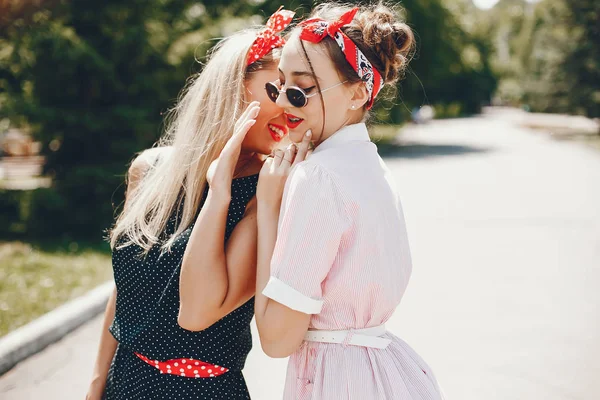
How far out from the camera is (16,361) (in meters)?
4.16

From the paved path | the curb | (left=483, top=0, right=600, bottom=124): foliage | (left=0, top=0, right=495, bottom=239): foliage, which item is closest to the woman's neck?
the paved path

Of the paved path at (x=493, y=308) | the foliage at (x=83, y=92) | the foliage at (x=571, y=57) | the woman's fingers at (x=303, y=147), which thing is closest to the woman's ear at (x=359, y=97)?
the woman's fingers at (x=303, y=147)

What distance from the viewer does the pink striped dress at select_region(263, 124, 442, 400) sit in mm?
1409

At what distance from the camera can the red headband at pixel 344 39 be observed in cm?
157

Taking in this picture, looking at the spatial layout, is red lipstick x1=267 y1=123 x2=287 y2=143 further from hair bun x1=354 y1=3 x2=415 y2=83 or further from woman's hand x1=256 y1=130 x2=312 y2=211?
hair bun x1=354 y1=3 x2=415 y2=83

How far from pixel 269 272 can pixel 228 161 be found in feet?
1.30

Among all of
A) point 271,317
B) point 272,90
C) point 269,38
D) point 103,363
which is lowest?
point 103,363

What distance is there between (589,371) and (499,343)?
28.5 inches

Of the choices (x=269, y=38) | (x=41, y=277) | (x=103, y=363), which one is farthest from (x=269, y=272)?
(x=41, y=277)

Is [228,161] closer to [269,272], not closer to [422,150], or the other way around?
[269,272]

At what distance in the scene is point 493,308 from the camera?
5.40m

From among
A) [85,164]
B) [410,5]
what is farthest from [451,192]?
[410,5]

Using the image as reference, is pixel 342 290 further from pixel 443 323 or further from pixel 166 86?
pixel 166 86

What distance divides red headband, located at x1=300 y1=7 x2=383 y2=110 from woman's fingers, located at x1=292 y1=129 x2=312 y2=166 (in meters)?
0.23
